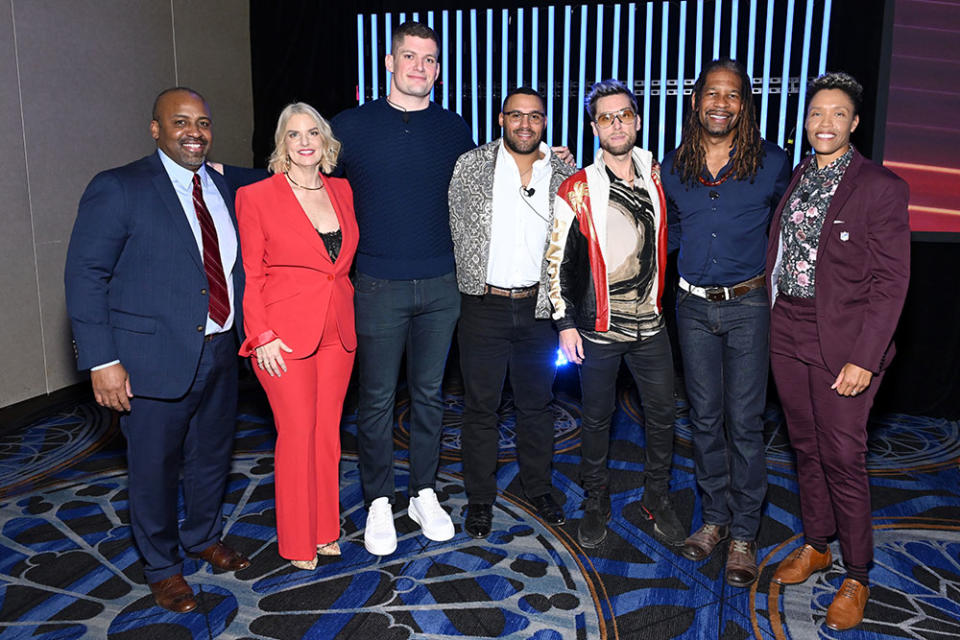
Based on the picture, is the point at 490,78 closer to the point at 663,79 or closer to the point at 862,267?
the point at 663,79

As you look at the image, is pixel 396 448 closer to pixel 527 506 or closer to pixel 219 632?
pixel 527 506

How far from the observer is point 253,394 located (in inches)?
191

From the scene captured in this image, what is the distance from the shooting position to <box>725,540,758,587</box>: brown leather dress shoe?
2.60 m

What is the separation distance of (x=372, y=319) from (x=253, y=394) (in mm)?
2385

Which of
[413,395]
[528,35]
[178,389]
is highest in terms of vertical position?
[528,35]

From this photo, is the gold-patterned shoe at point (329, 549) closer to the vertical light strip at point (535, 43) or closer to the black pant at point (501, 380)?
the black pant at point (501, 380)

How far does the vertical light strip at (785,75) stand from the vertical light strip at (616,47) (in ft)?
3.46

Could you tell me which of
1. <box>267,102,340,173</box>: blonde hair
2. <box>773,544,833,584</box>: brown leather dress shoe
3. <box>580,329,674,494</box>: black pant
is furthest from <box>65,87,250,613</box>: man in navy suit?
<box>773,544,833,584</box>: brown leather dress shoe

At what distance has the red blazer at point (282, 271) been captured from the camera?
8.04 feet

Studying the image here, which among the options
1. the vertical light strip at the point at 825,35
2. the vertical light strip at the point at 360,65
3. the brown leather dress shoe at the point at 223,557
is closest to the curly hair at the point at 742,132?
the brown leather dress shoe at the point at 223,557

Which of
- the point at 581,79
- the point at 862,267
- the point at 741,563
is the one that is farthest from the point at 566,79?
the point at 741,563

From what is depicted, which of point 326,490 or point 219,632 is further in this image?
point 326,490

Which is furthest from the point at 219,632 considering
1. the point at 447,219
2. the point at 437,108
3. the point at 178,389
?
the point at 437,108

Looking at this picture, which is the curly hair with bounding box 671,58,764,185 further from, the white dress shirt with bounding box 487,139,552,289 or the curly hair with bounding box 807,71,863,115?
the white dress shirt with bounding box 487,139,552,289
